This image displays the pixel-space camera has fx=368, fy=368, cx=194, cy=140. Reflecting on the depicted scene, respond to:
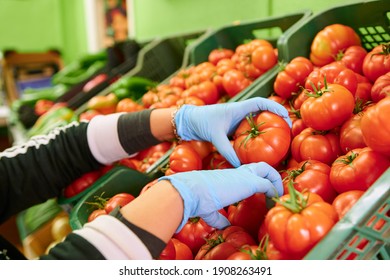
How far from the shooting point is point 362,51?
158 centimetres

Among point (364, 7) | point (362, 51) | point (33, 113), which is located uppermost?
point (364, 7)

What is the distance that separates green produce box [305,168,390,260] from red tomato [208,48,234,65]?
1611mm

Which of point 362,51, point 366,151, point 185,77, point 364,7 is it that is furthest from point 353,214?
point 185,77

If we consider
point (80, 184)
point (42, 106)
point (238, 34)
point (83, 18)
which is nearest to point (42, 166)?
point (80, 184)

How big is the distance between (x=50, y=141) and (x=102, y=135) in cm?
25

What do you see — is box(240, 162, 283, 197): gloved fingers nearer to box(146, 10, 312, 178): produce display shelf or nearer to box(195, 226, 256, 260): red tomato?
box(195, 226, 256, 260): red tomato

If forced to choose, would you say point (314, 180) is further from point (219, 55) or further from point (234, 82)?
point (219, 55)

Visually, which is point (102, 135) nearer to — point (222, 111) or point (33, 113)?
point (222, 111)

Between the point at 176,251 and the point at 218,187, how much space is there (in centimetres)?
24

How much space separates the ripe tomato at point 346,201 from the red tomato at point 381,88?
44cm

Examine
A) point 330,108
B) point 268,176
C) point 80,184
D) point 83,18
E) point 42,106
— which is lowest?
point 42,106

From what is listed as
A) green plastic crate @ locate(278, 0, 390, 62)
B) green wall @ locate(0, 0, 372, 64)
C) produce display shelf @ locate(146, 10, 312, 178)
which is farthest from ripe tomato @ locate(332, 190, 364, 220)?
green wall @ locate(0, 0, 372, 64)

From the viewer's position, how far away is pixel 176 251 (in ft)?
3.74

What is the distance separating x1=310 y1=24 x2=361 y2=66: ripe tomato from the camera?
1614 millimetres
